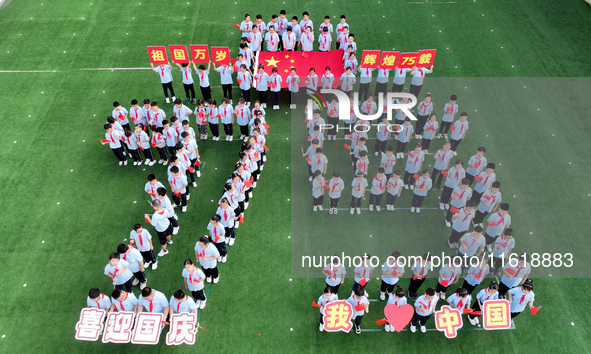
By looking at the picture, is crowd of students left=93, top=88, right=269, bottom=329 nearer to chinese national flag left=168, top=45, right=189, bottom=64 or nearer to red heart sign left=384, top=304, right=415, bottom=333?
chinese national flag left=168, top=45, right=189, bottom=64

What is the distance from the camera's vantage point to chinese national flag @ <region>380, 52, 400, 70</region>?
33.3ft

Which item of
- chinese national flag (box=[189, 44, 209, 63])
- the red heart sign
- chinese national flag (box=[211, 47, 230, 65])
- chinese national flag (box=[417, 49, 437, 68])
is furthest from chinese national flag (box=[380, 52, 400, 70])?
Result: the red heart sign

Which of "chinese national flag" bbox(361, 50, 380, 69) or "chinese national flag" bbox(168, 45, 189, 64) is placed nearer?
"chinese national flag" bbox(361, 50, 380, 69)

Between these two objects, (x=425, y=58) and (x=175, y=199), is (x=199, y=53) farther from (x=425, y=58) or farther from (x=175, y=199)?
(x=425, y=58)

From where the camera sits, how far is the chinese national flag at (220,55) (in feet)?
33.5

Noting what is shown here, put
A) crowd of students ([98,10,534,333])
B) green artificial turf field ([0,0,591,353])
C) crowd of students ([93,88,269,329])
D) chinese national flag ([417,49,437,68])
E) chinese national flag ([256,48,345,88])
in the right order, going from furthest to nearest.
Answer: chinese national flag ([256,48,345,88]) → chinese national flag ([417,49,437,68]) → green artificial turf field ([0,0,591,353]) → crowd of students ([98,10,534,333]) → crowd of students ([93,88,269,329])

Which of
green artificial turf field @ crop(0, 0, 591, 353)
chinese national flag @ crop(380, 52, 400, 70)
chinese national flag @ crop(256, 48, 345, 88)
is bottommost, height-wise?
green artificial turf field @ crop(0, 0, 591, 353)

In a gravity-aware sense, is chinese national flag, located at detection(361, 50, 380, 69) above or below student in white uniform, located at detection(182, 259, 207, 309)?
above

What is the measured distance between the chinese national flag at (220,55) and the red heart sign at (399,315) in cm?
718

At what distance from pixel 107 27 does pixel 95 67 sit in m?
2.26

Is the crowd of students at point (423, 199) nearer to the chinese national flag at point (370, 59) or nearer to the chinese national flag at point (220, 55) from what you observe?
the chinese national flag at point (370, 59)

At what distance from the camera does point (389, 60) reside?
10.3 meters

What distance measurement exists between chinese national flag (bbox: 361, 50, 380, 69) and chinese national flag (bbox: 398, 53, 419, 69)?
58cm

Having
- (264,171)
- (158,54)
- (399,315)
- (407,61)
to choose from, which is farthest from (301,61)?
(399,315)
